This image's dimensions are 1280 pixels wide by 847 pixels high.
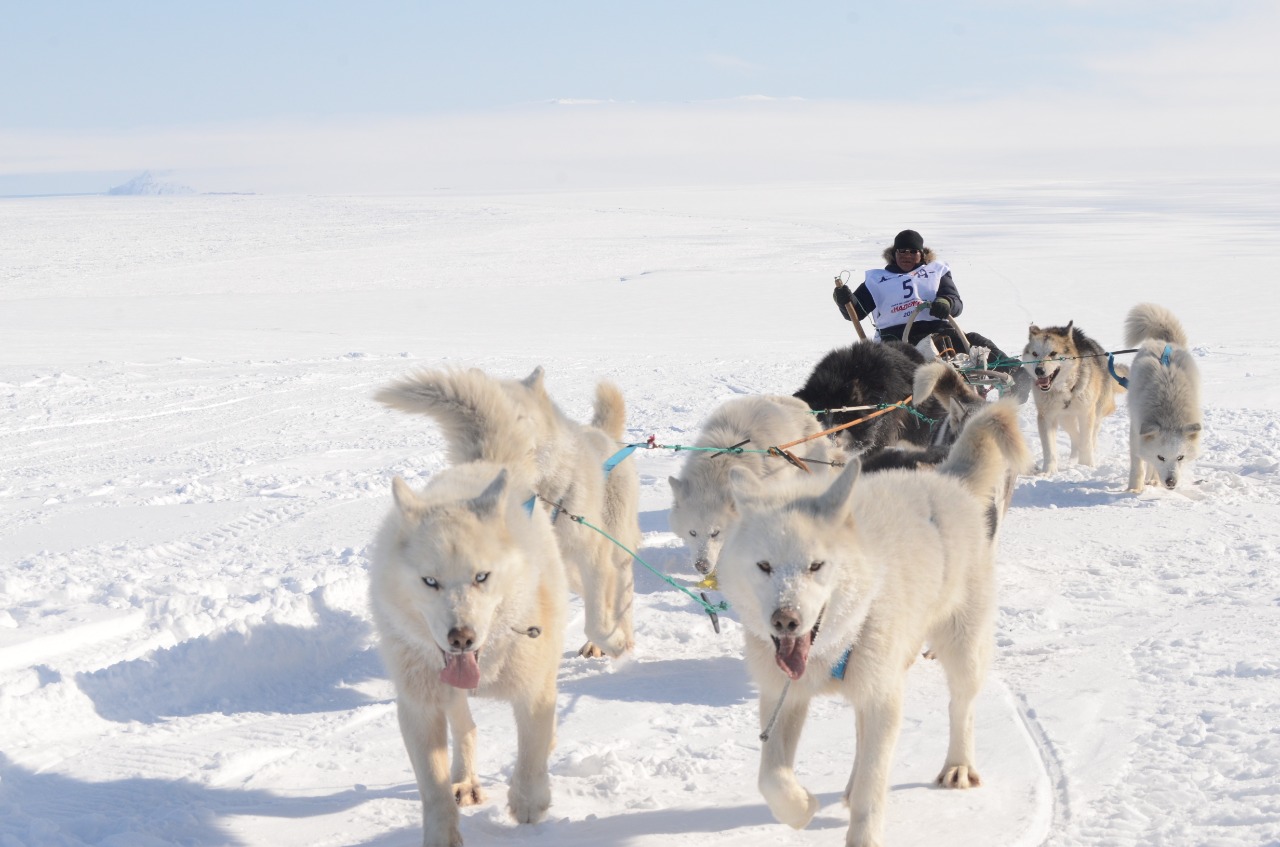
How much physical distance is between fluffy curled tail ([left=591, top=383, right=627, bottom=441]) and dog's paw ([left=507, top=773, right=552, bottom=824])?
8.19ft

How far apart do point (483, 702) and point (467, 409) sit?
1.11 m

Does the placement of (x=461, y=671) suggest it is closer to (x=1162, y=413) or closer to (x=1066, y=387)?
(x=1162, y=413)

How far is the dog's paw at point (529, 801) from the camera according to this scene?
321cm

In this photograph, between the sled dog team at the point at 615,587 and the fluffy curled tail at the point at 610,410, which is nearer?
the sled dog team at the point at 615,587

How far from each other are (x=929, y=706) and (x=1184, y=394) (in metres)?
4.44

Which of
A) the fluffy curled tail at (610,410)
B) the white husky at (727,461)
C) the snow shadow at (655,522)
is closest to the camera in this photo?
the white husky at (727,461)

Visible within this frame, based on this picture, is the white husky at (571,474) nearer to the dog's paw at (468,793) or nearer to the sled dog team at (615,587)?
the sled dog team at (615,587)

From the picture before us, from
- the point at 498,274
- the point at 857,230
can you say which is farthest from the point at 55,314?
the point at 857,230

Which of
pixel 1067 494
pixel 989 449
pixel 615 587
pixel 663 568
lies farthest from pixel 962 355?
pixel 989 449

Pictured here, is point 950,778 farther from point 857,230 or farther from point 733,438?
point 857,230

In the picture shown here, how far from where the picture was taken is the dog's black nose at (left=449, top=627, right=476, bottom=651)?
2.82 m

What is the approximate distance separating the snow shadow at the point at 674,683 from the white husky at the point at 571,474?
6.3 inches

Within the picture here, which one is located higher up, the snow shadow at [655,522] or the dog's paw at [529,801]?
the dog's paw at [529,801]

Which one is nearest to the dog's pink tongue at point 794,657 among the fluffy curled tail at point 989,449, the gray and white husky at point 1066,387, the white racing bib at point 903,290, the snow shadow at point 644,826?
the snow shadow at point 644,826
